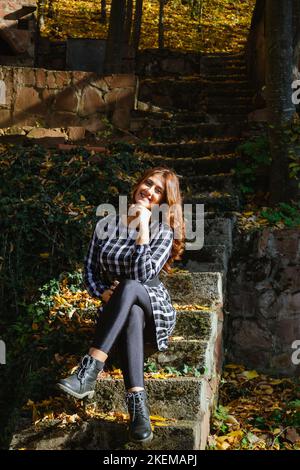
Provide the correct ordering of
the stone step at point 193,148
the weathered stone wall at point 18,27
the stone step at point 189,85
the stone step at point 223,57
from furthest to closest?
the weathered stone wall at point 18,27 → the stone step at point 223,57 → the stone step at point 189,85 → the stone step at point 193,148

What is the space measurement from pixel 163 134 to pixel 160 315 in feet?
15.3

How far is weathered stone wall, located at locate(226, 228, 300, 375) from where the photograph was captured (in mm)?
5242

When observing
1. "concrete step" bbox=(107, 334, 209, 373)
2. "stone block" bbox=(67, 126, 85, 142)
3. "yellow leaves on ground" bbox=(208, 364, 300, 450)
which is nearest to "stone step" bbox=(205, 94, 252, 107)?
"stone block" bbox=(67, 126, 85, 142)

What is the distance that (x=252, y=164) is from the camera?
6.62 meters

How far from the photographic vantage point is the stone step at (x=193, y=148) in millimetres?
7422

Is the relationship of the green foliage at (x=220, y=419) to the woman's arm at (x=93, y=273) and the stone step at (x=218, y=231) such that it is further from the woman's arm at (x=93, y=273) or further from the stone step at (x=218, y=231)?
the stone step at (x=218, y=231)

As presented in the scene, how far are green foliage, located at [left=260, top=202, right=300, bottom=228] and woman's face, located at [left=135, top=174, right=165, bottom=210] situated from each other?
1960mm

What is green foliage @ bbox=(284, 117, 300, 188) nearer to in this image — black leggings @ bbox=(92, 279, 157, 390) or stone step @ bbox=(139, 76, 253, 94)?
black leggings @ bbox=(92, 279, 157, 390)

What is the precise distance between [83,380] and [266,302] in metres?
2.39

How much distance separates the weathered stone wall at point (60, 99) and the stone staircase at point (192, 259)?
0.37 m

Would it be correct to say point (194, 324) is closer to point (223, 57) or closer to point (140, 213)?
point (140, 213)

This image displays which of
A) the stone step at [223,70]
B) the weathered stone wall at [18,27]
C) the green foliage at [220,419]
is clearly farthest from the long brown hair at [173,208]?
the weathered stone wall at [18,27]

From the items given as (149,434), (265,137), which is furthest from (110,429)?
(265,137)

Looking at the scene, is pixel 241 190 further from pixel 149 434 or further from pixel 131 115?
pixel 149 434
